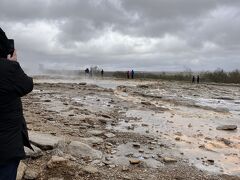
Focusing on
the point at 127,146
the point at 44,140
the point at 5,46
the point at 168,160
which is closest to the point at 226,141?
the point at 127,146

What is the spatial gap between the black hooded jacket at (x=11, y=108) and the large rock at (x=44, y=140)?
3.70 m

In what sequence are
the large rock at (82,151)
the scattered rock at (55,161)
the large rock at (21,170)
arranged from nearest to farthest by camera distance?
the large rock at (21,170) < the scattered rock at (55,161) < the large rock at (82,151)

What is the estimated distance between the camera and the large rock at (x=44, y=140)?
7.10m

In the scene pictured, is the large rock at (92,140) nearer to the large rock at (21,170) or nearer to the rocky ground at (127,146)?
the rocky ground at (127,146)

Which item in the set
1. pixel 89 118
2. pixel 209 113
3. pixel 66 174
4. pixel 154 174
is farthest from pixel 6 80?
pixel 209 113

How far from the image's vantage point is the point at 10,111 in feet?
11.1

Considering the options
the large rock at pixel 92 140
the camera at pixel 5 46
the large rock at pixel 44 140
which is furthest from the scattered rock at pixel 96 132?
the camera at pixel 5 46

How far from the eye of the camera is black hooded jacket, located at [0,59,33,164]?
10.8 ft

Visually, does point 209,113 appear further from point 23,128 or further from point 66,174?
point 23,128

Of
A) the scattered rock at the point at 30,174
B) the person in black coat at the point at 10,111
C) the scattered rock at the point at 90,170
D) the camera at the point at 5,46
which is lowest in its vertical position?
the scattered rock at the point at 90,170

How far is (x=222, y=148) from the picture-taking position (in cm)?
989

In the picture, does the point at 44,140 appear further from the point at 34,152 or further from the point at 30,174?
the point at 30,174

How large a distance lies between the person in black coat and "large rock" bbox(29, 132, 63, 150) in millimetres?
3705

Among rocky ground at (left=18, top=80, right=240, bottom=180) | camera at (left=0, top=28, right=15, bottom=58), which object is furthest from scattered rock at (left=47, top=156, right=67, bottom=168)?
camera at (left=0, top=28, right=15, bottom=58)
